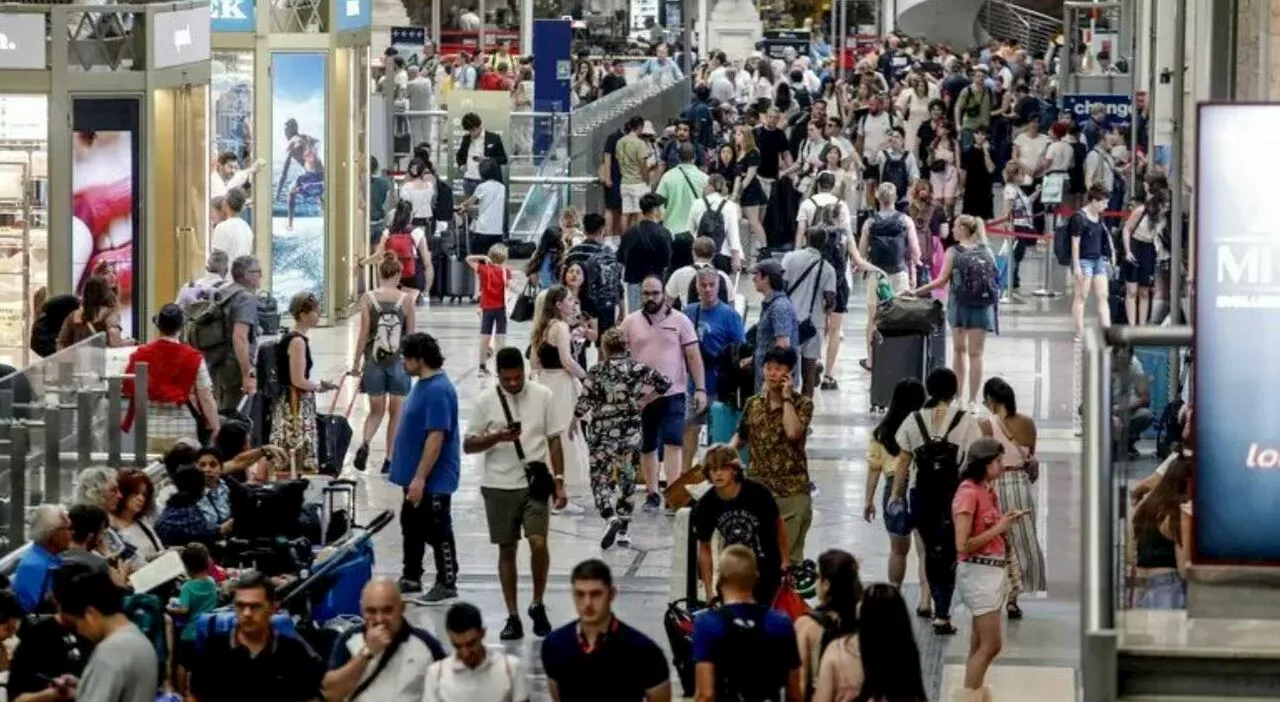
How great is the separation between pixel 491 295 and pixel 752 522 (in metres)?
11.6

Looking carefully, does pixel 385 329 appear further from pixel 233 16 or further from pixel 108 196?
pixel 233 16

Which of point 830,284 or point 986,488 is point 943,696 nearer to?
point 986,488

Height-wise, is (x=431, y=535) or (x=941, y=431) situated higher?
(x=941, y=431)

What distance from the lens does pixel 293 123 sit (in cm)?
2939

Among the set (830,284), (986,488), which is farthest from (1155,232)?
(986,488)

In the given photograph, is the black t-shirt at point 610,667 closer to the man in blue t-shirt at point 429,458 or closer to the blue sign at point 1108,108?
the man in blue t-shirt at point 429,458

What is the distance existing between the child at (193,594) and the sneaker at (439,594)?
3455 millimetres

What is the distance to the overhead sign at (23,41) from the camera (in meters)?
22.0

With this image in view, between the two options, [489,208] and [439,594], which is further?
[489,208]

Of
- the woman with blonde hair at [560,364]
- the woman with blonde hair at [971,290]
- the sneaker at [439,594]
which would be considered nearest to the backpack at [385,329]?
the woman with blonde hair at [560,364]

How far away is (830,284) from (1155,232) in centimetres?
589

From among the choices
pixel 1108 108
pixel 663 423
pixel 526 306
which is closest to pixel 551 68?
pixel 1108 108

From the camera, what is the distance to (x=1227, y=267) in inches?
406

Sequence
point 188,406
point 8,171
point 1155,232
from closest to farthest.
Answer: point 188,406 → point 8,171 → point 1155,232
